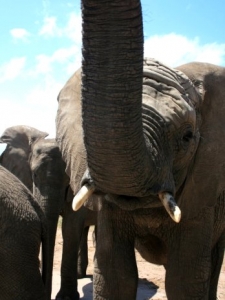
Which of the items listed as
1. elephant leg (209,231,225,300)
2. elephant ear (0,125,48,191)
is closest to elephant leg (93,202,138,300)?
elephant leg (209,231,225,300)

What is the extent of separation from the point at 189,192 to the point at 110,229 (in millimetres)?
484

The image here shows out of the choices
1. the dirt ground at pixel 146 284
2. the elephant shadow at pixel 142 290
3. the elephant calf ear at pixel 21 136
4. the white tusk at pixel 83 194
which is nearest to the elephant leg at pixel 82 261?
the dirt ground at pixel 146 284

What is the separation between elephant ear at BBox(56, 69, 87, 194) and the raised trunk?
0.59m

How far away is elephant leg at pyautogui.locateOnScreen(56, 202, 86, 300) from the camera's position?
5660 millimetres

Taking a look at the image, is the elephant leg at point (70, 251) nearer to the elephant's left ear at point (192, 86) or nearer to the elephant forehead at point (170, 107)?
the elephant's left ear at point (192, 86)

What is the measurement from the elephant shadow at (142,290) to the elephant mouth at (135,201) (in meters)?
3.20

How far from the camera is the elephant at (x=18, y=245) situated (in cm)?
377

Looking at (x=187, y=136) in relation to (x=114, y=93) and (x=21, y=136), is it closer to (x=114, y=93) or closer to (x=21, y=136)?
(x=114, y=93)

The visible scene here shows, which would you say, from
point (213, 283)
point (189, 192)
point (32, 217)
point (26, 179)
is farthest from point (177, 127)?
point (26, 179)

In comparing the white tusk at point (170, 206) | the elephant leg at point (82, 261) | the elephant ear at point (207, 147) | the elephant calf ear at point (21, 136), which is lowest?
the elephant leg at point (82, 261)

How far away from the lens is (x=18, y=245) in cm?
382

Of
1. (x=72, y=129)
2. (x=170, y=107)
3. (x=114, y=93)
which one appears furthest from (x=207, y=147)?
(x=114, y=93)

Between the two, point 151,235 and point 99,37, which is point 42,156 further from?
point 99,37

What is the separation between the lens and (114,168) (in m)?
2.43
